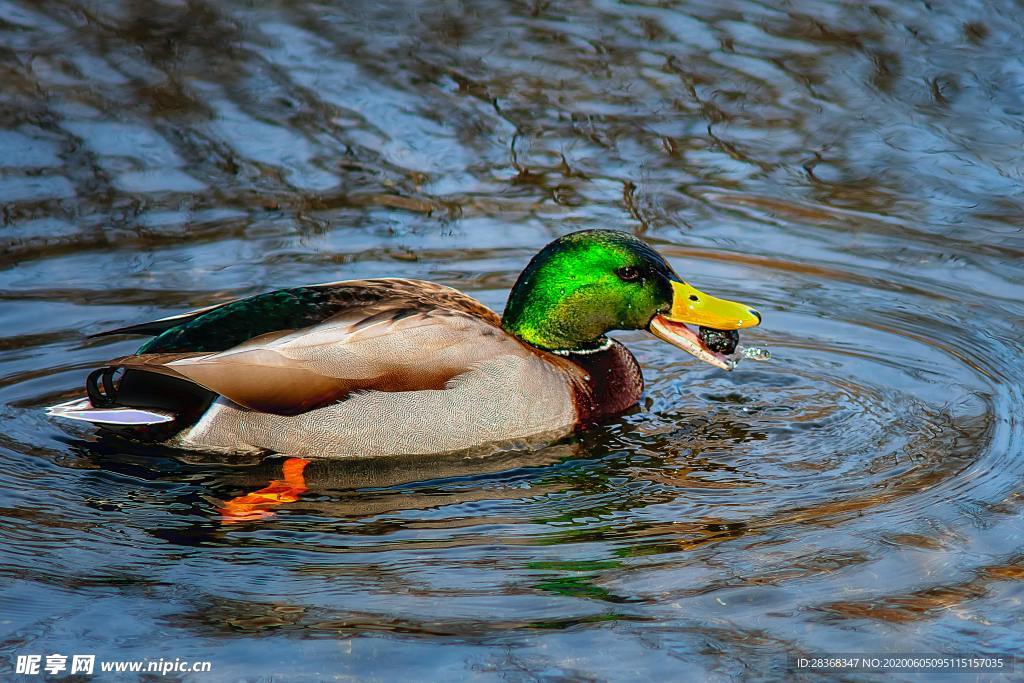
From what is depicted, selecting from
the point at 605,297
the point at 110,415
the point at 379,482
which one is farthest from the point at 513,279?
the point at 110,415

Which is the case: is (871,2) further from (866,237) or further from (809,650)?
(809,650)

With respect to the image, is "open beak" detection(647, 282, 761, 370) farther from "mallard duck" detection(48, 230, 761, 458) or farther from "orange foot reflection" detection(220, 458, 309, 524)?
"orange foot reflection" detection(220, 458, 309, 524)

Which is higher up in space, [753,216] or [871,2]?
[871,2]

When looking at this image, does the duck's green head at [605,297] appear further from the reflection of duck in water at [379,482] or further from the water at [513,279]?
the reflection of duck in water at [379,482]

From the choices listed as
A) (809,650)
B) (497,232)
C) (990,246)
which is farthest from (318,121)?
(809,650)

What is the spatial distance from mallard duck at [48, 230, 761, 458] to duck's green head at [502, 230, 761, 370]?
67mm

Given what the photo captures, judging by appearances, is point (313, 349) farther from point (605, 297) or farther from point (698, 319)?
point (698, 319)

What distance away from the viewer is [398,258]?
855 centimetres

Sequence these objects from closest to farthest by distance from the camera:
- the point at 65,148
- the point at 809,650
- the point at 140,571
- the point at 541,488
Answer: the point at 809,650 → the point at 140,571 → the point at 541,488 → the point at 65,148

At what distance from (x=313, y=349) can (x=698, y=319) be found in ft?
5.71

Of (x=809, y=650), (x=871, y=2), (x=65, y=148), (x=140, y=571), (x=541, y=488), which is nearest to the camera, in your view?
(x=809, y=650)

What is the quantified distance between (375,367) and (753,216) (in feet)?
11.5

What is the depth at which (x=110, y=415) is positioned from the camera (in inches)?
248

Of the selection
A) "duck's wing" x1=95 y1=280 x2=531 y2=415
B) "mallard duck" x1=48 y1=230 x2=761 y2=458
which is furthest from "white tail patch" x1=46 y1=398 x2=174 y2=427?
"duck's wing" x1=95 y1=280 x2=531 y2=415
